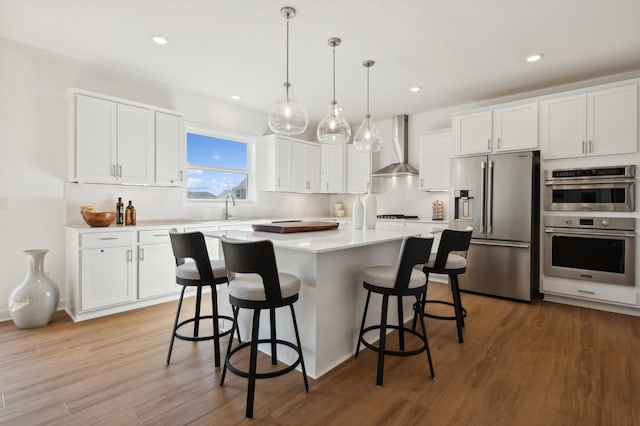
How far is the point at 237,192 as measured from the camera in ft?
17.5

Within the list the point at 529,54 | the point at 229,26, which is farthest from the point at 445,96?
the point at 229,26

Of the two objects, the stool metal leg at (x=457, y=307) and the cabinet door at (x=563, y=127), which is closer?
the stool metal leg at (x=457, y=307)

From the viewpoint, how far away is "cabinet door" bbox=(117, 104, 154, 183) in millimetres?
3666

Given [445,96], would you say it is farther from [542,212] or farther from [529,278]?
[529,278]

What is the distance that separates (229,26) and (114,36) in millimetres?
1108

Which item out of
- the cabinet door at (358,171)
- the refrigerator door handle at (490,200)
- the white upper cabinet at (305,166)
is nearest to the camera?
the refrigerator door handle at (490,200)

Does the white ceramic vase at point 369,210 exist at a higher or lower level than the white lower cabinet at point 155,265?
higher

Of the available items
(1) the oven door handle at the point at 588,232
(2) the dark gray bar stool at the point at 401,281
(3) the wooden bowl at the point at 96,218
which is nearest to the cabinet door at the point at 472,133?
(1) the oven door handle at the point at 588,232

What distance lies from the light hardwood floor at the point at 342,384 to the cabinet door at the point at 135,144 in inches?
66.1

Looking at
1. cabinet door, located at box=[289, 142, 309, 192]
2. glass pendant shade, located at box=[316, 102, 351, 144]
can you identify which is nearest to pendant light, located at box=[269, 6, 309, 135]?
glass pendant shade, located at box=[316, 102, 351, 144]

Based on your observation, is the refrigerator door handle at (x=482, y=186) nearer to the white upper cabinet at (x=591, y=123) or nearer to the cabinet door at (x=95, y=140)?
the white upper cabinet at (x=591, y=123)

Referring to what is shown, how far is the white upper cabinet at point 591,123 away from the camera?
344 cm

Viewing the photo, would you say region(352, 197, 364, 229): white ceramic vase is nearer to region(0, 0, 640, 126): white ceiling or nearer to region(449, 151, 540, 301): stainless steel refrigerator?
region(0, 0, 640, 126): white ceiling

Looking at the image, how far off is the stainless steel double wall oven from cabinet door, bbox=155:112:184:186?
14.6ft
